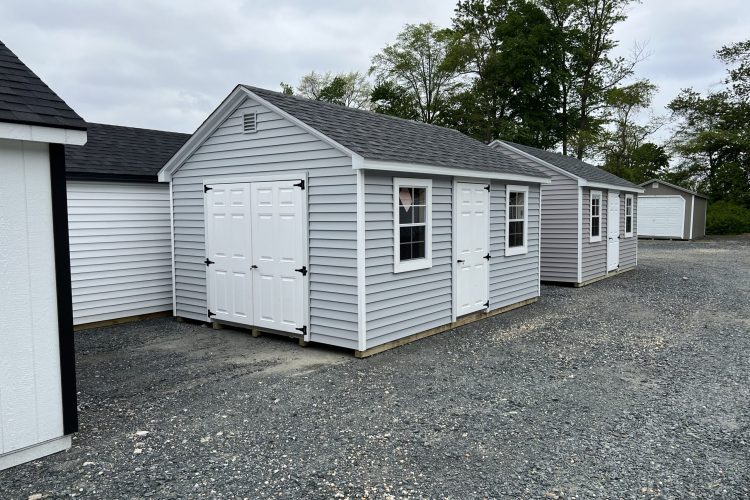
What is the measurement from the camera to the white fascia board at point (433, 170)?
613 centimetres

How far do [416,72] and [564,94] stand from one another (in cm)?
Answer: 830

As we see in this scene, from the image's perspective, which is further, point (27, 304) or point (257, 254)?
point (257, 254)

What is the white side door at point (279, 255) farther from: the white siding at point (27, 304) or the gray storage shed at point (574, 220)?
the gray storage shed at point (574, 220)

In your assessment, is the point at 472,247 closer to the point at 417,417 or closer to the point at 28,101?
the point at 417,417

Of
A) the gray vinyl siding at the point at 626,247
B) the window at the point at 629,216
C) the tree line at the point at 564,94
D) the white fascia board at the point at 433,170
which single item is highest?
the tree line at the point at 564,94

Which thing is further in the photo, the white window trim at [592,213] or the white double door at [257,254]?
the white window trim at [592,213]

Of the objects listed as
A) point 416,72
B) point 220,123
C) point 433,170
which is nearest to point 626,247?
point 433,170

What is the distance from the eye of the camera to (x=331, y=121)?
718 cm

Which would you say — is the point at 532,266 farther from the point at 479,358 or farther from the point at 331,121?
the point at 331,121

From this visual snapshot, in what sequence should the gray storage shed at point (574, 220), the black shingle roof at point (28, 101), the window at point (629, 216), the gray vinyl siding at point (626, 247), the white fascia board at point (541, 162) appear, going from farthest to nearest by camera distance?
the window at point (629, 216) < the gray vinyl siding at point (626, 247) < the gray storage shed at point (574, 220) < the white fascia board at point (541, 162) < the black shingle roof at point (28, 101)

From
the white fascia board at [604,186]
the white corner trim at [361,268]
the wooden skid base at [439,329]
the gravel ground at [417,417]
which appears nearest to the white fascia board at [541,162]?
the white fascia board at [604,186]

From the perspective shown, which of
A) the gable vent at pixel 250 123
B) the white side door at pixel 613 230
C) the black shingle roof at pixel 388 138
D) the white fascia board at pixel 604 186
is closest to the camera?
the black shingle roof at pixel 388 138

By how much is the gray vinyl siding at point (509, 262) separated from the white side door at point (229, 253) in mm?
4121

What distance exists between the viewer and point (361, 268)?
6230 mm
